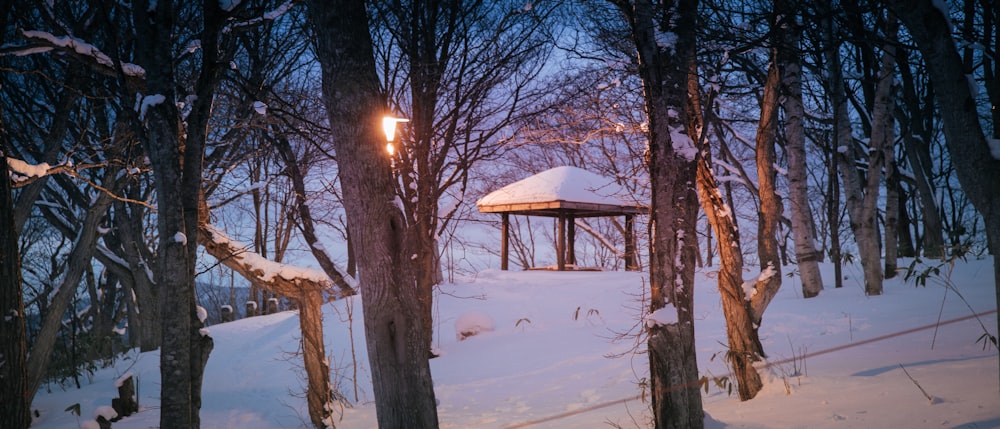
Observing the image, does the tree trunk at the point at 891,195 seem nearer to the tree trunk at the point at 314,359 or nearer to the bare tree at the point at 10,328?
the tree trunk at the point at 314,359

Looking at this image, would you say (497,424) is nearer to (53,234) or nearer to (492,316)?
(492,316)

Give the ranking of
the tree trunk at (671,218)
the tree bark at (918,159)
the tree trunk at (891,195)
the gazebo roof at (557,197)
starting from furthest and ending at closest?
the gazebo roof at (557,197) < the tree bark at (918,159) < the tree trunk at (891,195) < the tree trunk at (671,218)

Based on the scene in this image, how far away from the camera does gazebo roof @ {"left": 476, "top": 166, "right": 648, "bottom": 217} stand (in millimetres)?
14312

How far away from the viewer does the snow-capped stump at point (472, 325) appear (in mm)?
11208

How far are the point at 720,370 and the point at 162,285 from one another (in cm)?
588

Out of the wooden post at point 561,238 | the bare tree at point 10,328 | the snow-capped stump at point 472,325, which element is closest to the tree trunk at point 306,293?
the bare tree at point 10,328

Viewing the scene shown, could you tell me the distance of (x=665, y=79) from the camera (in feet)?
14.4

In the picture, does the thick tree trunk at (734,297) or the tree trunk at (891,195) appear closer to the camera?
the thick tree trunk at (734,297)

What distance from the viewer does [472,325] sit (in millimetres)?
11273

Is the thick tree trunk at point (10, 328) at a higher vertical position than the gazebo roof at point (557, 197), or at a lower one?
lower

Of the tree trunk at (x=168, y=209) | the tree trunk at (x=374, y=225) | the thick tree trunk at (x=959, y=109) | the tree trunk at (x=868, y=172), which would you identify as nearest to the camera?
the thick tree trunk at (x=959, y=109)

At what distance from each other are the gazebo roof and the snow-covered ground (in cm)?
166

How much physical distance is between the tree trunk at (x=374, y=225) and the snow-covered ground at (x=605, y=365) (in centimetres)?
208

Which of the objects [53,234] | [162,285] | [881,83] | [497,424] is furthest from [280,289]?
[53,234]
